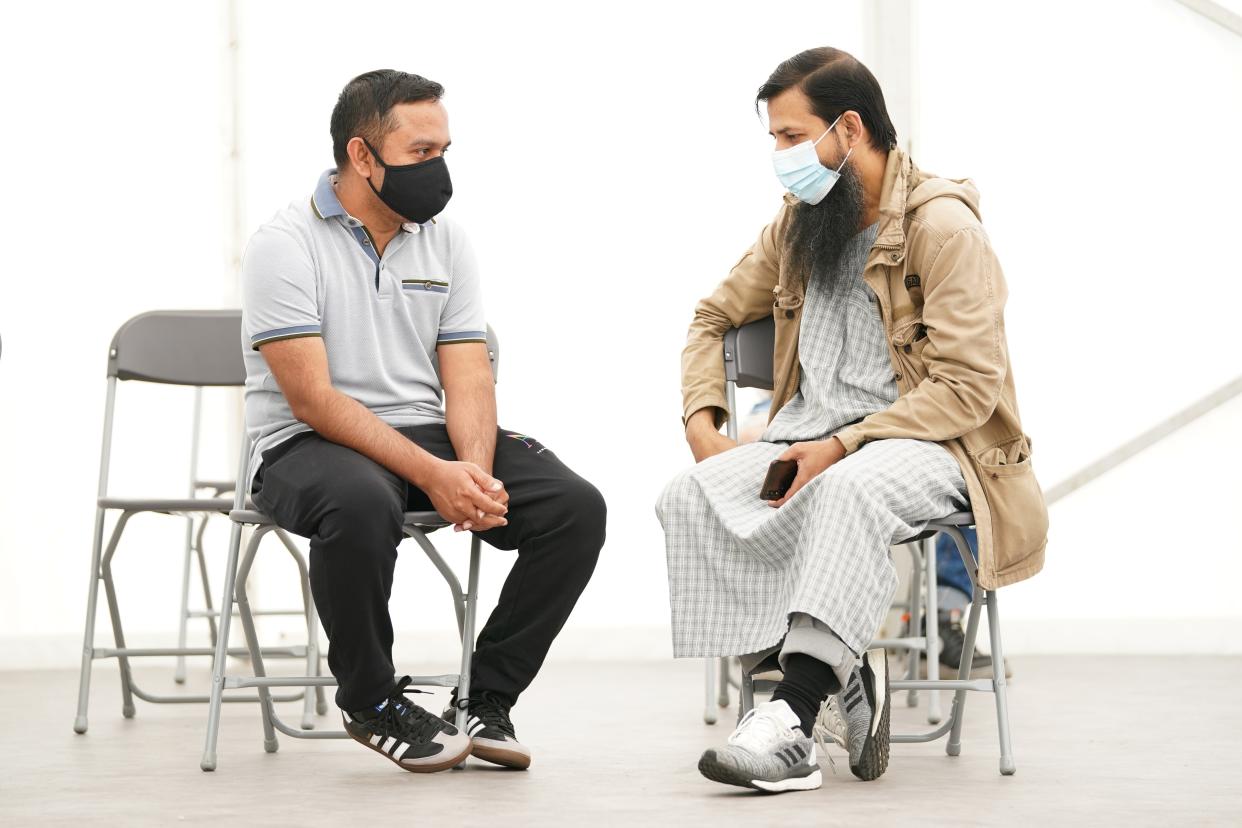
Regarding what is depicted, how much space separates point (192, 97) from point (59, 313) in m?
0.82

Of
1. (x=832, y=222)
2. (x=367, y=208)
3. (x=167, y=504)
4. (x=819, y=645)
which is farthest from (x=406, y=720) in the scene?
(x=832, y=222)

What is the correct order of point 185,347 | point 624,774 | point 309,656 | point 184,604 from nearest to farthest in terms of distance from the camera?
point 624,774
point 309,656
point 185,347
point 184,604

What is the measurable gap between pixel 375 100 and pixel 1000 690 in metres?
1.53

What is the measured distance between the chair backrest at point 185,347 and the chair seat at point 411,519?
2.88 feet

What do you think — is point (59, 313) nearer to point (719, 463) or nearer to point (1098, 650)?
point (719, 463)

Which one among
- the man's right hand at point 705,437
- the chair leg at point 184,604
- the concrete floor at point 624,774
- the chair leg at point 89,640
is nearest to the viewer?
the concrete floor at point 624,774

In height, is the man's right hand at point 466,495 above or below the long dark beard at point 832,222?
below

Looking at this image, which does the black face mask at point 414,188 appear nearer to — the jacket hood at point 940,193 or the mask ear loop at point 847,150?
the mask ear loop at point 847,150

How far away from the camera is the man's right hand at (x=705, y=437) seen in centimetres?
277

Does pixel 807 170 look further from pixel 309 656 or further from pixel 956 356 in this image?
pixel 309 656

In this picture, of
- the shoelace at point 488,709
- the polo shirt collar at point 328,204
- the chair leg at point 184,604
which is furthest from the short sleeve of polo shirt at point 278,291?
the chair leg at point 184,604

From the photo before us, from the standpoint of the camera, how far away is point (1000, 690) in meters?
2.44

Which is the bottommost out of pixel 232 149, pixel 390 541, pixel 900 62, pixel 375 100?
pixel 390 541

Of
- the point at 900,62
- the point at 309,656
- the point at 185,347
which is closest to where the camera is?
the point at 309,656
